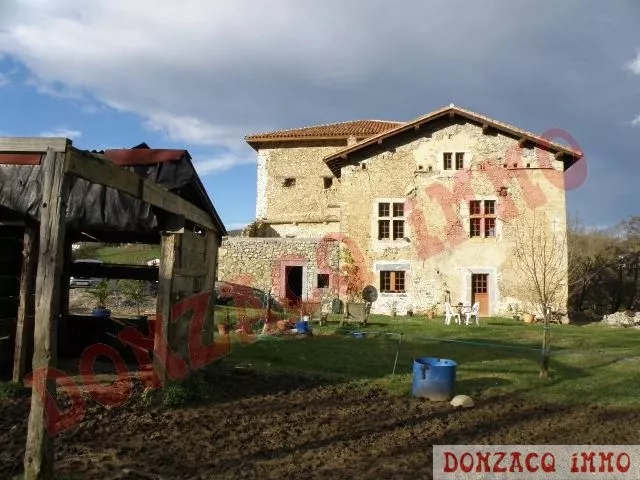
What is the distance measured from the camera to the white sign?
447 cm

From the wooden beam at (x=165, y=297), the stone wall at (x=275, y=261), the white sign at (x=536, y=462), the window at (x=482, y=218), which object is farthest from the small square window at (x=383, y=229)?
the white sign at (x=536, y=462)

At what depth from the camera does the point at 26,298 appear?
7207 mm

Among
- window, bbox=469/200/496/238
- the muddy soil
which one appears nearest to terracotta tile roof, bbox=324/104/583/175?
window, bbox=469/200/496/238

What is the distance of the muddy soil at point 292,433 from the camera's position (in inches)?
172

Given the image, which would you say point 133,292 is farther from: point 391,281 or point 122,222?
point 122,222

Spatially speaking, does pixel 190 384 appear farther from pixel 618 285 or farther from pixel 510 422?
pixel 618 285

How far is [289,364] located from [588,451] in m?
5.54

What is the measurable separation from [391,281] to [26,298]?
16.2 m

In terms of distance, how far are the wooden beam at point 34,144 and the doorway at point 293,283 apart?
1810cm

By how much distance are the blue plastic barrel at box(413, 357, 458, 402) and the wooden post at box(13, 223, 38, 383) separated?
220 inches

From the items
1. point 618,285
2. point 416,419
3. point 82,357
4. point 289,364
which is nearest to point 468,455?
point 416,419

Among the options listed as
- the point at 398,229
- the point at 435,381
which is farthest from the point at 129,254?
the point at 435,381

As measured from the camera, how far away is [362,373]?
28.8 ft

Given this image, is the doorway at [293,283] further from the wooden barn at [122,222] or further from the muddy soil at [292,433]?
the muddy soil at [292,433]
